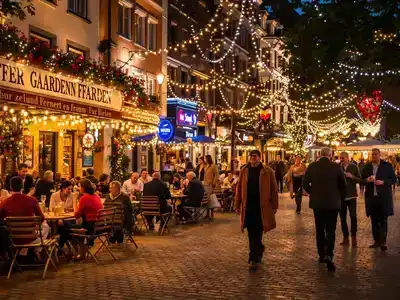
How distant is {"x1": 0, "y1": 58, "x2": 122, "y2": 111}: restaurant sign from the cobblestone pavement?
4454 millimetres

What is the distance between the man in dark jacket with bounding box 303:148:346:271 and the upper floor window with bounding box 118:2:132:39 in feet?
Result: 57.8

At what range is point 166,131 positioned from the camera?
94.0 feet

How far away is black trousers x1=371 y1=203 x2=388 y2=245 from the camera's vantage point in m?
14.2

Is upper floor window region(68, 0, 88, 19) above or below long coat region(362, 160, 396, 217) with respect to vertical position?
above

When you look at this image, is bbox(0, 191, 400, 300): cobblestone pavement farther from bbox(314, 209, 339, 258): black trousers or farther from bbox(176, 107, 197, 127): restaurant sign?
bbox(176, 107, 197, 127): restaurant sign

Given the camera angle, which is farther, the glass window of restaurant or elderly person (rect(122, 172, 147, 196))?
the glass window of restaurant

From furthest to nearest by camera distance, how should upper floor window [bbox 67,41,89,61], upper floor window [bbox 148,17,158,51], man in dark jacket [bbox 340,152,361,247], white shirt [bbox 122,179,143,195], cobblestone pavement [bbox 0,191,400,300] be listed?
upper floor window [bbox 148,17,158,51], upper floor window [bbox 67,41,89,61], white shirt [bbox 122,179,143,195], man in dark jacket [bbox 340,152,361,247], cobblestone pavement [bbox 0,191,400,300]

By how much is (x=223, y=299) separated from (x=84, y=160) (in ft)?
57.4

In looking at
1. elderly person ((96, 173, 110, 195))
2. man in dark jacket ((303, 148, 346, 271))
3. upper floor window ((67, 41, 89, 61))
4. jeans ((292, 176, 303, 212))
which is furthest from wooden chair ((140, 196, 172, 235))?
upper floor window ((67, 41, 89, 61))

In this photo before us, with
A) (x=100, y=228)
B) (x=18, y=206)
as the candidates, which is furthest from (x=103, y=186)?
(x=18, y=206)

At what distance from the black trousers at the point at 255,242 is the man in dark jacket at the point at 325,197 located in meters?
0.99

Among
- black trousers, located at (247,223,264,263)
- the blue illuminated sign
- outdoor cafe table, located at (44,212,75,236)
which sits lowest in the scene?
black trousers, located at (247,223,264,263)

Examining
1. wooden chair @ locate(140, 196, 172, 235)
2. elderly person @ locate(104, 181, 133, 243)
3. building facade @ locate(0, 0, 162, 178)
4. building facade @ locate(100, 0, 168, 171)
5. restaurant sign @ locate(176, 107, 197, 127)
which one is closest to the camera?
elderly person @ locate(104, 181, 133, 243)

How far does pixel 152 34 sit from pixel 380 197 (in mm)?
20812
